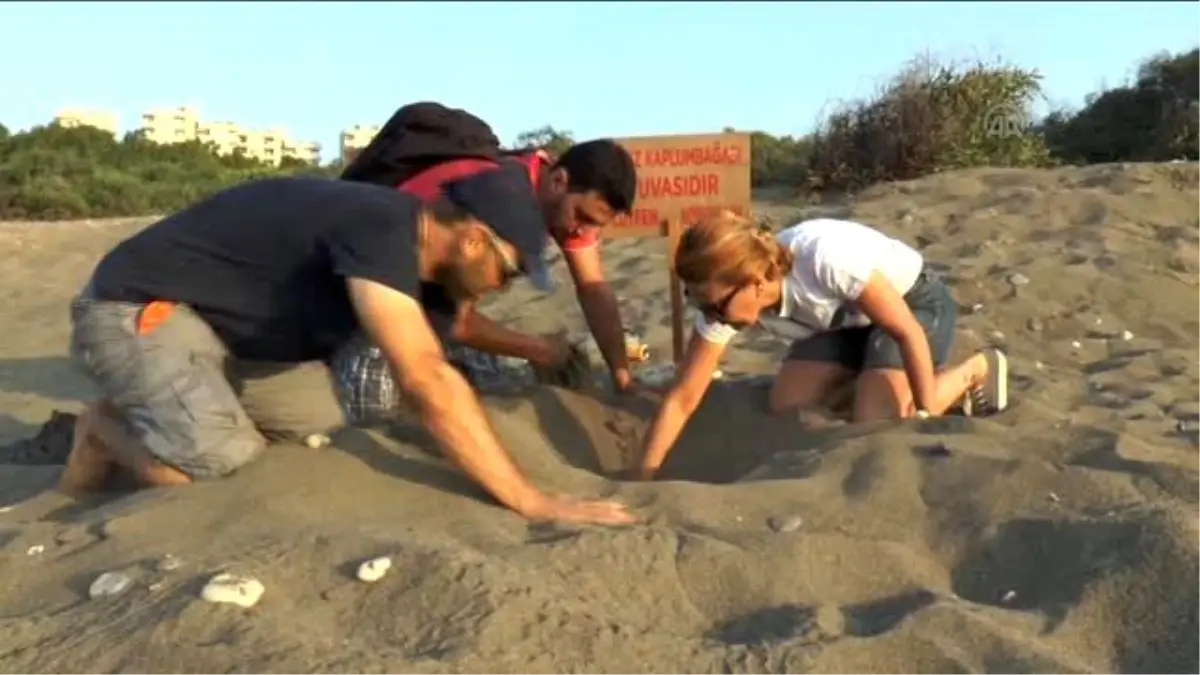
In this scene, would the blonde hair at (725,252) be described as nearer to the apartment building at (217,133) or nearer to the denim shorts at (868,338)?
the denim shorts at (868,338)

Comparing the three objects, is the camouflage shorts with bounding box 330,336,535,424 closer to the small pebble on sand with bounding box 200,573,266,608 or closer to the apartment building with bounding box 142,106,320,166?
the small pebble on sand with bounding box 200,573,266,608

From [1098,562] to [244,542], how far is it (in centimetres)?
186

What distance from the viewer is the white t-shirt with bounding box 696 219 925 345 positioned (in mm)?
4508

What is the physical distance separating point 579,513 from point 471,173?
4.26 feet

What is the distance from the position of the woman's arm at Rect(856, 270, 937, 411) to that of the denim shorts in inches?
12.0

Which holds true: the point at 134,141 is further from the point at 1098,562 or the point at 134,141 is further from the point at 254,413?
the point at 1098,562

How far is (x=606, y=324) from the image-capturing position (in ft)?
17.0

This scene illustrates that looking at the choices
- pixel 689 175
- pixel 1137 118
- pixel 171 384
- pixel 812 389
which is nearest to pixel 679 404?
pixel 812 389

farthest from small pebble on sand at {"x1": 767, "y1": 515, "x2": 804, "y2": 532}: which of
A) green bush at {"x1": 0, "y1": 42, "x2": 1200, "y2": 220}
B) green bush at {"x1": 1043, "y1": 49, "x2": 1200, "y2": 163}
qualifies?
green bush at {"x1": 1043, "y1": 49, "x2": 1200, "y2": 163}

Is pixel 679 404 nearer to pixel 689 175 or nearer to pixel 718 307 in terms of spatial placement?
pixel 718 307

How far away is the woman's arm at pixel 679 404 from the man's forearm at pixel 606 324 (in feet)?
2.54

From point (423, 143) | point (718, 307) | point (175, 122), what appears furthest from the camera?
point (175, 122)

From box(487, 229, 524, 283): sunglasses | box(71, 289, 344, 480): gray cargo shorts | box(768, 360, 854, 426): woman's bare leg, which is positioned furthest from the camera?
box(768, 360, 854, 426): woman's bare leg

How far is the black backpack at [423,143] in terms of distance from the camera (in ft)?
15.5
